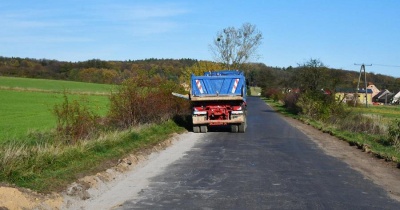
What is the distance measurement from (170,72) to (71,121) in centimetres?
1790

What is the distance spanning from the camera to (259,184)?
949cm

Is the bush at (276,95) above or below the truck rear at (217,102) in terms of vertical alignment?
below

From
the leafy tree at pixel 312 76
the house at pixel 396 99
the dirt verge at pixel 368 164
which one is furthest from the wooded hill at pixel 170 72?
the dirt verge at pixel 368 164

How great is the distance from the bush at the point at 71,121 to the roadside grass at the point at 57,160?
2.57 feet

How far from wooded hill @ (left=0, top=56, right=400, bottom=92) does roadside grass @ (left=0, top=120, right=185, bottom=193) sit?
312 inches

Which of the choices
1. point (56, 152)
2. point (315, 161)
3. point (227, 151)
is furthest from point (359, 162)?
point (56, 152)

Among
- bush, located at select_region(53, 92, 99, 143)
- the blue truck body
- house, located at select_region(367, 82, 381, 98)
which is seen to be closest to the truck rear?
the blue truck body

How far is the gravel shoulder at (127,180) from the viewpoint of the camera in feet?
23.5

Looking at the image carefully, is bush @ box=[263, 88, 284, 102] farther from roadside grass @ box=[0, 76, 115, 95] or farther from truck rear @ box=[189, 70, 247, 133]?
truck rear @ box=[189, 70, 247, 133]

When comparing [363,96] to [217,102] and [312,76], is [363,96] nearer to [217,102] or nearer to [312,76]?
[312,76]

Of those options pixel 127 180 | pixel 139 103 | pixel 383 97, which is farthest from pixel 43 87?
pixel 383 97

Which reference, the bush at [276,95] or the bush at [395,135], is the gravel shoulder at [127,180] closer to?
the bush at [395,135]

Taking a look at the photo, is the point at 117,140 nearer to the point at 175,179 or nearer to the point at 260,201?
the point at 175,179

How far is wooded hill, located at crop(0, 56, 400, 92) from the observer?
104 feet
